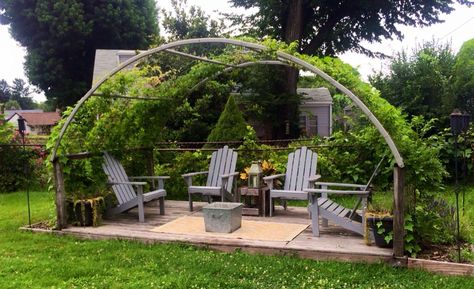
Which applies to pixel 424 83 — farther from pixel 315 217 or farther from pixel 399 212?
pixel 399 212

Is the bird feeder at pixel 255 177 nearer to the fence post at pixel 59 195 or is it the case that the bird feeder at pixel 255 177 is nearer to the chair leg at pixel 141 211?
the chair leg at pixel 141 211

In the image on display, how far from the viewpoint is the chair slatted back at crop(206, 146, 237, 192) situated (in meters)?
7.16

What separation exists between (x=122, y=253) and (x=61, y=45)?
20.0 metres

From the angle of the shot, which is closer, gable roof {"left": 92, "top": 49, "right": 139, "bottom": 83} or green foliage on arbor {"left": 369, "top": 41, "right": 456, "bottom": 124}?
green foliage on arbor {"left": 369, "top": 41, "right": 456, "bottom": 124}

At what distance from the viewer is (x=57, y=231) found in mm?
5648

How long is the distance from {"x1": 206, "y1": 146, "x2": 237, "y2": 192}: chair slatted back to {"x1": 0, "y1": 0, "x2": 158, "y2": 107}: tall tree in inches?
600

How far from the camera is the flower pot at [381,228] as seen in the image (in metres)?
4.47

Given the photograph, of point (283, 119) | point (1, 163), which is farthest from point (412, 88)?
point (1, 163)

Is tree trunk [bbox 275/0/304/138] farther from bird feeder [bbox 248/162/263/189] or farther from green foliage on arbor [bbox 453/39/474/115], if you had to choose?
bird feeder [bbox 248/162/263/189]

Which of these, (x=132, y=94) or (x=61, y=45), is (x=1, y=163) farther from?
(x=61, y=45)

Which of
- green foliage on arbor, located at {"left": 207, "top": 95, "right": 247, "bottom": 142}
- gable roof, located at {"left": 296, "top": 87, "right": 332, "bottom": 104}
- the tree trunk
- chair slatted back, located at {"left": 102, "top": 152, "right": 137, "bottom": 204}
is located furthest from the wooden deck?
gable roof, located at {"left": 296, "top": 87, "right": 332, "bottom": 104}

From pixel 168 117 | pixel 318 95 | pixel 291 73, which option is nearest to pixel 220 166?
pixel 168 117

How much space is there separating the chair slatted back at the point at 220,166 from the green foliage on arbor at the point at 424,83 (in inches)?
194

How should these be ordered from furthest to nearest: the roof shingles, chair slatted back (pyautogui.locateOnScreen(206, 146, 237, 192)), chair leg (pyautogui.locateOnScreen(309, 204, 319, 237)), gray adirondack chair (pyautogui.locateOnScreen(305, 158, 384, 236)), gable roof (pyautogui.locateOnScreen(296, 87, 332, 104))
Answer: the roof shingles, gable roof (pyautogui.locateOnScreen(296, 87, 332, 104)), chair slatted back (pyautogui.locateOnScreen(206, 146, 237, 192)), chair leg (pyautogui.locateOnScreen(309, 204, 319, 237)), gray adirondack chair (pyautogui.locateOnScreen(305, 158, 384, 236))
